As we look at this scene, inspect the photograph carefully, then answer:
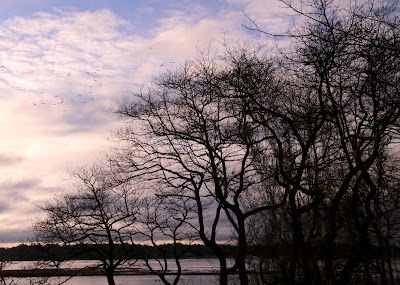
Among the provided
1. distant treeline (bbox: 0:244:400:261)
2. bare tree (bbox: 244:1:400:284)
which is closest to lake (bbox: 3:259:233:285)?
distant treeline (bbox: 0:244:400:261)

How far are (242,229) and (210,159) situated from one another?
2627 millimetres

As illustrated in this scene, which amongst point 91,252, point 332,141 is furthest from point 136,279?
point 332,141

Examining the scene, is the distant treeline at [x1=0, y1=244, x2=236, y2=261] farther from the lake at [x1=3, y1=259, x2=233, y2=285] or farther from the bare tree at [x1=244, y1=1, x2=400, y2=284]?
the bare tree at [x1=244, y1=1, x2=400, y2=284]

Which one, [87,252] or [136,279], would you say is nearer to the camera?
[87,252]

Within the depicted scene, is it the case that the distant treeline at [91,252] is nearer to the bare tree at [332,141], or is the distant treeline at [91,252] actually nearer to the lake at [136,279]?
the lake at [136,279]

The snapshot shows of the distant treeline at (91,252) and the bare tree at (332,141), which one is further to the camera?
the distant treeline at (91,252)

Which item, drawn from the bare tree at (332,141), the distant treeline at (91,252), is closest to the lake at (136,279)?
the distant treeline at (91,252)

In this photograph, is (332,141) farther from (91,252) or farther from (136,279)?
(136,279)

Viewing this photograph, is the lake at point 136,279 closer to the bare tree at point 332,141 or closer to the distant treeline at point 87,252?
the distant treeline at point 87,252

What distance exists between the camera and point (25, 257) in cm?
2580

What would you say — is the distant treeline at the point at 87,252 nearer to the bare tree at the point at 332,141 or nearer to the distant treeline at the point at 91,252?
the distant treeline at the point at 91,252

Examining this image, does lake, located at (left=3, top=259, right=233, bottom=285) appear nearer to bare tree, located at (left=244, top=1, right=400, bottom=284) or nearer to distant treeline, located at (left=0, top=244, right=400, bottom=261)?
distant treeline, located at (left=0, top=244, right=400, bottom=261)

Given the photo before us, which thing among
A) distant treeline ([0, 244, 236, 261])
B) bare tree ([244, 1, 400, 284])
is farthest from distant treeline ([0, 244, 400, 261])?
bare tree ([244, 1, 400, 284])

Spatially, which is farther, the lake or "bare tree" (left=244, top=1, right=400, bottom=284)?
the lake
